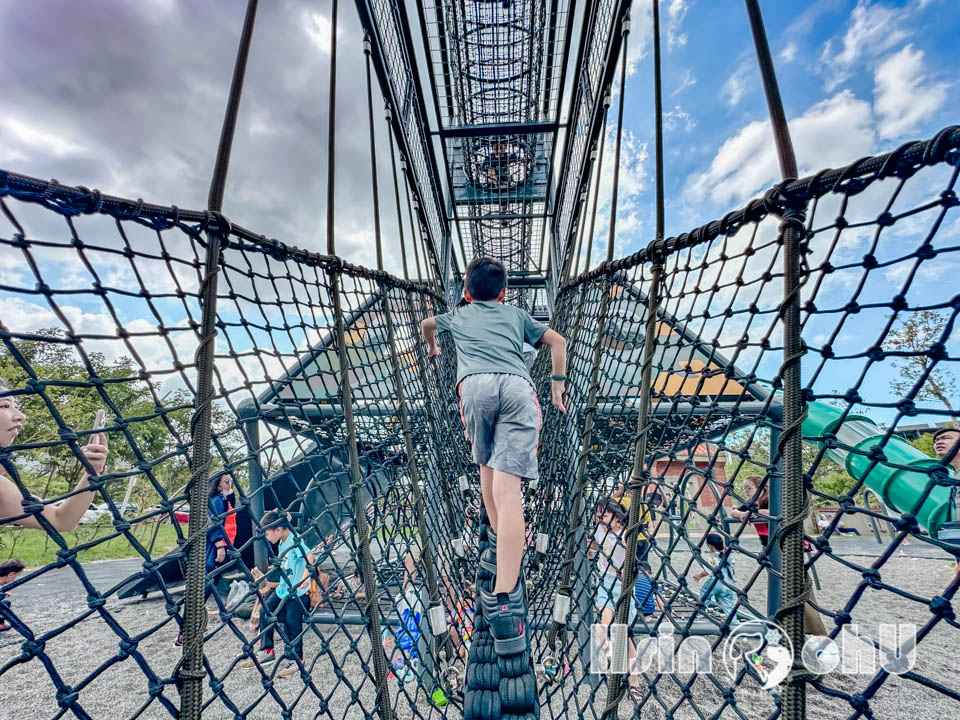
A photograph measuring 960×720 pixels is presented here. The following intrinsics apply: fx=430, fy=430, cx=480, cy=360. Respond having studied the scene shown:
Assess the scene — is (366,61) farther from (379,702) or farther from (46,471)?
(46,471)

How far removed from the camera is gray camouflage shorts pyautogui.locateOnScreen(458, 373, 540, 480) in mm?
1415

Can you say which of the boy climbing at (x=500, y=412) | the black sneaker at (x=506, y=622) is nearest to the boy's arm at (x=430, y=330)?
the boy climbing at (x=500, y=412)

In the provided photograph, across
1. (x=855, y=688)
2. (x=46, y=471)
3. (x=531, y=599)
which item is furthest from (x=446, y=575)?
(x=46, y=471)

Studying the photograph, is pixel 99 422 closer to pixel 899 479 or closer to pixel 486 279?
pixel 486 279

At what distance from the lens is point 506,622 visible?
1133 millimetres

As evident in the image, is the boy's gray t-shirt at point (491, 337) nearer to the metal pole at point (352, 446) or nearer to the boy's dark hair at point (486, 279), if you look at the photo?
the boy's dark hair at point (486, 279)

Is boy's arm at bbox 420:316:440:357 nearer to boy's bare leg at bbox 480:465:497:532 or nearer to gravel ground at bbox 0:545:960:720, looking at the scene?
boy's bare leg at bbox 480:465:497:532

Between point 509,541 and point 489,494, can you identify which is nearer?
point 509,541

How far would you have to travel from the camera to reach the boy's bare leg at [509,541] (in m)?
1.20

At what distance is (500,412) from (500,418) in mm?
22

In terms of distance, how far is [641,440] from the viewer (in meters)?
1.13

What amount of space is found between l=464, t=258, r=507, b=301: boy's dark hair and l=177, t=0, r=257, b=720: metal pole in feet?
3.39

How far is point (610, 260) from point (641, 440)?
839 mm

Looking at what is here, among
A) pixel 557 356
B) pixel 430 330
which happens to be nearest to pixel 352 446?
pixel 430 330
